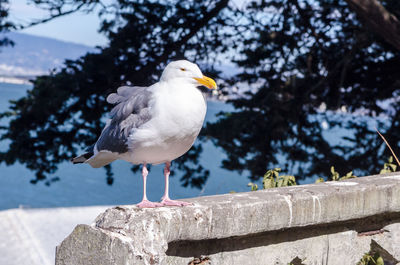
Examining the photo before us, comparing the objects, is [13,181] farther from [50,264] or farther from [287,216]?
[287,216]

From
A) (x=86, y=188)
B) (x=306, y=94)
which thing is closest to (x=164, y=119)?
(x=306, y=94)

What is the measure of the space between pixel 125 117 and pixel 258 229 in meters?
0.60

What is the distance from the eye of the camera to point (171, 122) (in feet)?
5.47

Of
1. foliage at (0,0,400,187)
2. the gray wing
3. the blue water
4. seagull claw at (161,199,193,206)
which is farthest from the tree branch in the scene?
the blue water

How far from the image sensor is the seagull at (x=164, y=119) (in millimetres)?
1666

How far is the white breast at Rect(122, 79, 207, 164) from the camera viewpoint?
166 cm

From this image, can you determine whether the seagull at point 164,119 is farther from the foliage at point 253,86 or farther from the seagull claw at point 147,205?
the foliage at point 253,86

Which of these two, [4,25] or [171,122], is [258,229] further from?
[4,25]

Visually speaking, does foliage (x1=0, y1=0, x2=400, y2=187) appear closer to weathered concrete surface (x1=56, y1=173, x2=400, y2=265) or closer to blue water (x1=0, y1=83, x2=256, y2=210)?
weathered concrete surface (x1=56, y1=173, x2=400, y2=265)

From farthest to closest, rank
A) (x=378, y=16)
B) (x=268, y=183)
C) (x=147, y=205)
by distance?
(x=378, y=16), (x=268, y=183), (x=147, y=205)

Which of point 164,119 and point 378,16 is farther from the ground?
point 378,16

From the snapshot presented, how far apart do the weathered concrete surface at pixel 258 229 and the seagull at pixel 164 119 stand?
118 mm

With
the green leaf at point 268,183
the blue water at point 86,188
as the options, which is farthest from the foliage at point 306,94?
the blue water at point 86,188

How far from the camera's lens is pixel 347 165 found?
6.18m
